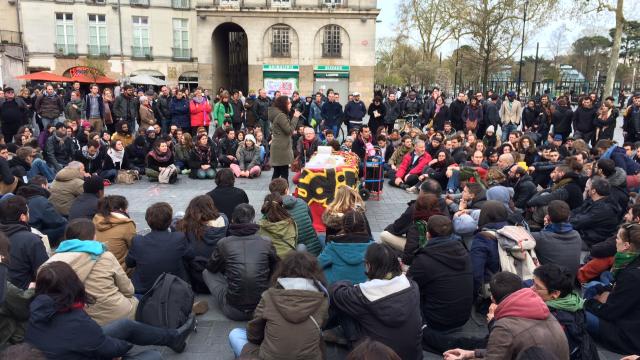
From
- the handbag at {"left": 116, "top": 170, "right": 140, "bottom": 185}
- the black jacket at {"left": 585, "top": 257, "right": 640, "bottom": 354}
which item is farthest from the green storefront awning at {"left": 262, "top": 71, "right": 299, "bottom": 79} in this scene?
the black jacket at {"left": 585, "top": 257, "right": 640, "bottom": 354}

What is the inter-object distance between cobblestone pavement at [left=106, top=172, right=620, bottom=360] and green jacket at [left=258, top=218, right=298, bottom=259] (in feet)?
2.91

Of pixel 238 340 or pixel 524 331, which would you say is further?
pixel 238 340

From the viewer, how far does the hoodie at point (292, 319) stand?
3553 mm

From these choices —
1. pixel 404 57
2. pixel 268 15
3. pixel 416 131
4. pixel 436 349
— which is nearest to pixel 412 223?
pixel 436 349

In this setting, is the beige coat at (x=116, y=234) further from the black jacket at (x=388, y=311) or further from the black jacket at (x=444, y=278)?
the black jacket at (x=444, y=278)

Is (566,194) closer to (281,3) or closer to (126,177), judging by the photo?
(126,177)

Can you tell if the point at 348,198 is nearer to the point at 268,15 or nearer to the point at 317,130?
the point at 317,130

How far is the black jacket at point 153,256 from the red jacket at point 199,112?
960cm

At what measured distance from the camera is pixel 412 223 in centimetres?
571

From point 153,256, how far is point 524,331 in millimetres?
3420

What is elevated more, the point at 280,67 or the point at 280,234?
the point at 280,67

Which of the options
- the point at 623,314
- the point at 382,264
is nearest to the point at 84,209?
the point at 382,264

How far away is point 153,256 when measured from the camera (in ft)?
16.3

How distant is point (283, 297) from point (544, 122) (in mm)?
13308
